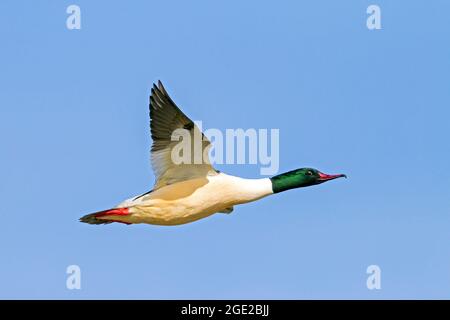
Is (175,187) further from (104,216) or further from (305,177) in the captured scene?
(305,177)

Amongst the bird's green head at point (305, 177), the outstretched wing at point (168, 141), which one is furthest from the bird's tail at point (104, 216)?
the bird's green head at point (305, 177)

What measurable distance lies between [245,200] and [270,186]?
47 centimetres

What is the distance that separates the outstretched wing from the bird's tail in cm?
60

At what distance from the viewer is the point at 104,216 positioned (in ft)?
107

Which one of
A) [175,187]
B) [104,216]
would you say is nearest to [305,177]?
[175,187]

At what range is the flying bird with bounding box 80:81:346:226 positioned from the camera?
32125 mm

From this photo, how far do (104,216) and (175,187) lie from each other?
1.07 meters

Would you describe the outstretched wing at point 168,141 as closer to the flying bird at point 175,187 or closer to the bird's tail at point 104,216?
the flying bird at point 175,187

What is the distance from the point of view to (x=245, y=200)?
106 ft

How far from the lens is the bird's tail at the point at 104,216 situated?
1272 inches

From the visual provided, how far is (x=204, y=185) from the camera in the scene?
32.2 metres
